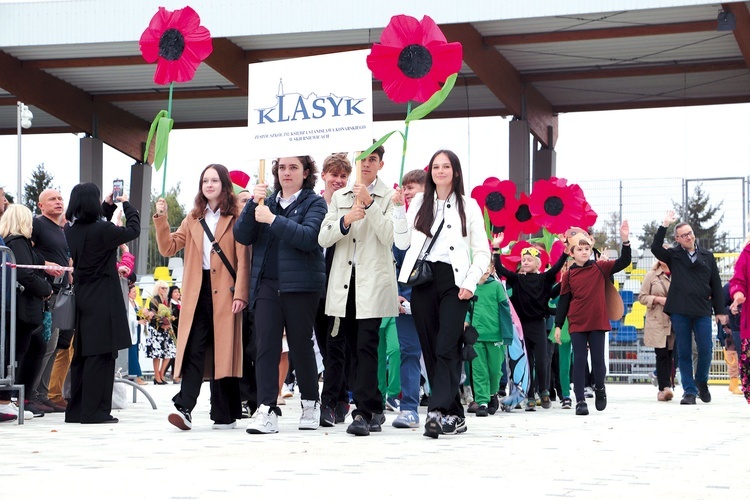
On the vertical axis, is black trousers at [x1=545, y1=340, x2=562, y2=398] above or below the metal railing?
below

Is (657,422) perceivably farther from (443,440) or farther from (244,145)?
(244,145)

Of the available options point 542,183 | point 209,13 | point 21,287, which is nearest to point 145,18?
point 209,13

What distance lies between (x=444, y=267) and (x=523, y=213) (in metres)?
5.15

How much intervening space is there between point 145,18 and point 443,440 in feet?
52.2

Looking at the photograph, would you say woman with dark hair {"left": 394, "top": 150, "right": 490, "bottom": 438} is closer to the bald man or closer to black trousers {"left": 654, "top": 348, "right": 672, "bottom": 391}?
the bald man

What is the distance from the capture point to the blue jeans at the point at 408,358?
8.36 m

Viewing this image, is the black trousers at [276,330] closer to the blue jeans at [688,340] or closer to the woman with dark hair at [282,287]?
the woman with dark hair at [282,287]

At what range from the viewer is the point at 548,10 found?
759 inches

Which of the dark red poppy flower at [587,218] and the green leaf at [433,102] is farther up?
the green leaf at [433,102]

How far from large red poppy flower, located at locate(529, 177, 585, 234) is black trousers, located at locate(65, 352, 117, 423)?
5.26 meters

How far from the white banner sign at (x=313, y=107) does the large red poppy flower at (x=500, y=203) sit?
4947mm

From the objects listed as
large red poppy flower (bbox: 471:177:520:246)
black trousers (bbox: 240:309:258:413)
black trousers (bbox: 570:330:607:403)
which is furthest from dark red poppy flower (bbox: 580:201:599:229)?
black trousers (bbox: 240:309:258:413)

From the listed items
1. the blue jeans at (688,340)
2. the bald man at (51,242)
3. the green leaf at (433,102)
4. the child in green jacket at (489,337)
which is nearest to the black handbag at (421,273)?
the green leaf at (433,102)

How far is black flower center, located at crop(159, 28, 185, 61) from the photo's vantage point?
8.51 m
